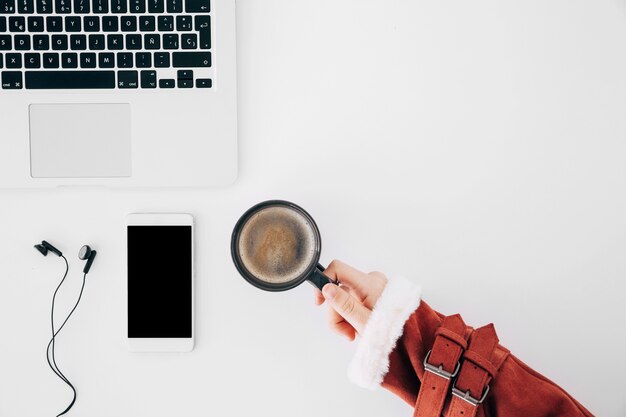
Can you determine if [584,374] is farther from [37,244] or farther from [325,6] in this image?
[37,244]

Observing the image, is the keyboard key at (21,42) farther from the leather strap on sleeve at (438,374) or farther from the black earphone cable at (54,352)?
the leather strap on sleeve at (438,374)

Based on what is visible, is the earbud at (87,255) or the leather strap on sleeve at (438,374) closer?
the leather strap on sleeve at (438,374)

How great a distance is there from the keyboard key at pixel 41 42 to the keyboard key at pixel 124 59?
0.11 meters

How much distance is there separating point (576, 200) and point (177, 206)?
68 centimetres

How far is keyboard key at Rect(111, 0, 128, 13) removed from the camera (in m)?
0.72

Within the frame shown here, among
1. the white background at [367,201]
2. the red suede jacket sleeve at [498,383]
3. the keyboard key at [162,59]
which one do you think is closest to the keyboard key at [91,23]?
the keyboard key at [162,59]

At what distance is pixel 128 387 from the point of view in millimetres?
787

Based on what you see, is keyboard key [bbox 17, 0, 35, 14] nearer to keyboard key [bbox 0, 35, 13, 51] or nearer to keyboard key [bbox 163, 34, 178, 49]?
keyboard key [bbox 0, 35, 13, 51]

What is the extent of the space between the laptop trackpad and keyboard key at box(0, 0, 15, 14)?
0.15 m

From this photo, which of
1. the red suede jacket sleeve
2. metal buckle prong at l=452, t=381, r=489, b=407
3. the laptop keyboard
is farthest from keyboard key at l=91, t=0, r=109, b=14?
metal buckle prong at l=452, t=381, r=489, b=407

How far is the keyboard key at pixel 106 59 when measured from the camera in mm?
728

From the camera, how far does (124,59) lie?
2.39ft

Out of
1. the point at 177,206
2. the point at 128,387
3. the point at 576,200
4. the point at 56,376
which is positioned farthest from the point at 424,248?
the point at 56,376

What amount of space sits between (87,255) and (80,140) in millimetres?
184
